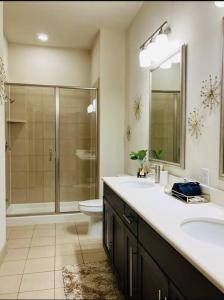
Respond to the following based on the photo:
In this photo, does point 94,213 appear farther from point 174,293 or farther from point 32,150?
point 174,293

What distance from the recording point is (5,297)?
1792mm

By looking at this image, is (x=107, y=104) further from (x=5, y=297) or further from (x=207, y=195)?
(x=5, y=297)

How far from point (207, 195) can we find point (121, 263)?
2.44 ft

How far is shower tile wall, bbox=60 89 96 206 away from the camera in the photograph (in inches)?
153

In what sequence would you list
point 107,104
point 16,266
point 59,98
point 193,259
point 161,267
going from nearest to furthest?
point 193,259 < point 161,267 < point 16,266 < point 107,104 < point 59,98

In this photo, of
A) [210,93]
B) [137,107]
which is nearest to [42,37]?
[137,107]

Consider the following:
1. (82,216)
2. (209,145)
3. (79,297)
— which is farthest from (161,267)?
(82,216)

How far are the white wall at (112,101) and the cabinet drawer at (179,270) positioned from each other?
2.29 metres

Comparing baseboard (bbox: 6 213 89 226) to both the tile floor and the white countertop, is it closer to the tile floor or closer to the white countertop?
the tile floor

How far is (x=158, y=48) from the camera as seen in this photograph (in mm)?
2244

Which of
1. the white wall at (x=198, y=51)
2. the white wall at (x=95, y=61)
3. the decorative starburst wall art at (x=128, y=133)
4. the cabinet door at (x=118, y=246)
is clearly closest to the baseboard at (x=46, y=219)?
the decorative starburst wall art at (x=128, y=133)

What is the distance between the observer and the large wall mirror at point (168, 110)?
1928mm

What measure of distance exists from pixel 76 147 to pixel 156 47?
2178 mm

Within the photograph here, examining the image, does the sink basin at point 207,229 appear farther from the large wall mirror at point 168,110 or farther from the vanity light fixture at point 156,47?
the vanity light fixture at point 156,47
